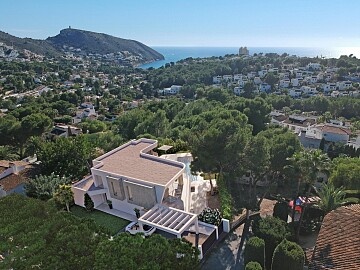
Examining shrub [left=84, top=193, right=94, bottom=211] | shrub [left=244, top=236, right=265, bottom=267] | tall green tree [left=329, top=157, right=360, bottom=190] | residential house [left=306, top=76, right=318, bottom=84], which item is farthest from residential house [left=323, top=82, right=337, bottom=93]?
shrub [left=244, top=236, right=265, bottom=267]

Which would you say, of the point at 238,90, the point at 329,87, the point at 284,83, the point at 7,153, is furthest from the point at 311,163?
the point at 284,83

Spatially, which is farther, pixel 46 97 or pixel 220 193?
pixel 46 97

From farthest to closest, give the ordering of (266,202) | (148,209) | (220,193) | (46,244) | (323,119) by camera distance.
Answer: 1. (323,119)
2. (266,202)
3. (220,193)
4. (148,209)
5. (46,244)

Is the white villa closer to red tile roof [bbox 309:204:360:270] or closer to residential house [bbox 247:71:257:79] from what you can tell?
red tile roof [bbox 309:204:360:270]

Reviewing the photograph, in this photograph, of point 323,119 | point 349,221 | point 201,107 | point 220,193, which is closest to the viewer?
point 349,221

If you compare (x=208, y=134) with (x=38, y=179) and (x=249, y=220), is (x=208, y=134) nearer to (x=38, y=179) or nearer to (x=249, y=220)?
(x=249, y=220)

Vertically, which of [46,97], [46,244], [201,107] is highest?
[46,244]

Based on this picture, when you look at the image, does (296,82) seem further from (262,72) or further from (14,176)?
(14,176)

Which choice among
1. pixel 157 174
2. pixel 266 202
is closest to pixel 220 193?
pixel 157 174
